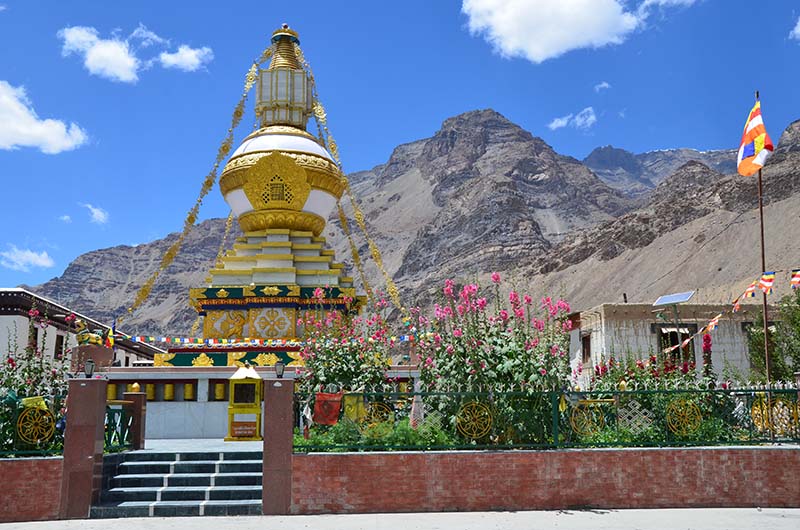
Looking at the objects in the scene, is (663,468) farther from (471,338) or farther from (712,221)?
(712,221)

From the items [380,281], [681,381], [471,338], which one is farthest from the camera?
[380,281]

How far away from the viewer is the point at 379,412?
11898 mm

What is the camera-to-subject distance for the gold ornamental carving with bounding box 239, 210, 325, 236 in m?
24.0

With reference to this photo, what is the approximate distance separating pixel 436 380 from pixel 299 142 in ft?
47.2

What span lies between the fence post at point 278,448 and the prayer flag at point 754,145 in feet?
35.9

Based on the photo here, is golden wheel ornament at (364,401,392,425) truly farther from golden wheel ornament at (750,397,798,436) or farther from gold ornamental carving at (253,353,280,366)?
gold ornamental carving at (253,353,280,366)

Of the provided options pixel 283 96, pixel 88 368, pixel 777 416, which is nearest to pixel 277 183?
pixel 283 96

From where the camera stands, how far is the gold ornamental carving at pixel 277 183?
2389 cm

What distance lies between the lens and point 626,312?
34.0 meters

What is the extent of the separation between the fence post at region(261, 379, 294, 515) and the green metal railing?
9.07 feet

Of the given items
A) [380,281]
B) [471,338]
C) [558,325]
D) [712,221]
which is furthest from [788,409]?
[380,281]

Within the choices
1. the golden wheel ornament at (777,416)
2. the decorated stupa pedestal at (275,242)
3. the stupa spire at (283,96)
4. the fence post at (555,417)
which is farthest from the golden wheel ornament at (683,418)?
the stupa spire at (283,96)

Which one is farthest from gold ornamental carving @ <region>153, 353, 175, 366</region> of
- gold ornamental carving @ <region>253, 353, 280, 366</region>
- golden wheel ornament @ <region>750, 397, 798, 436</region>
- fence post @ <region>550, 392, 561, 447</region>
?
golden wheel ornament @ <region>750, 397, 798, 436</region>

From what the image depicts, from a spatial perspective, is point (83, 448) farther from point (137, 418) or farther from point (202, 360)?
point (202, 360)
